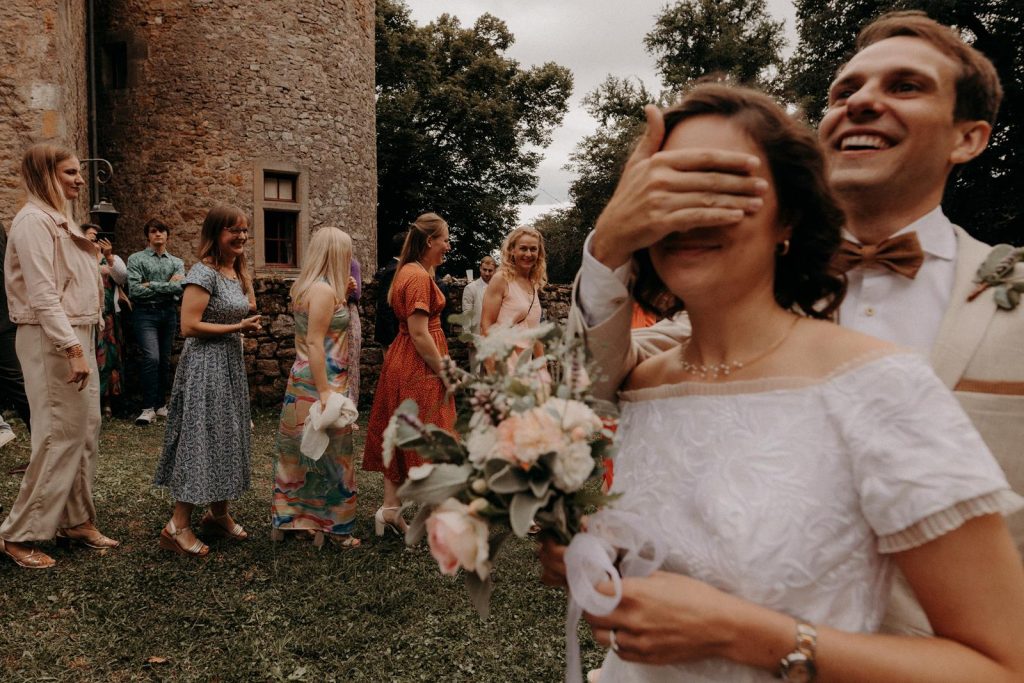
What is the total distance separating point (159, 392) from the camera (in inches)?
365

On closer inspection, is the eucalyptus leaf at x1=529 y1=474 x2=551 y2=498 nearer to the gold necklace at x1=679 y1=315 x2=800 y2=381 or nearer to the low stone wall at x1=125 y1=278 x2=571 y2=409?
the gold necklace at x1=679 y1=315 x2=800 y2=381

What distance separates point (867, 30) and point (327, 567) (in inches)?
162

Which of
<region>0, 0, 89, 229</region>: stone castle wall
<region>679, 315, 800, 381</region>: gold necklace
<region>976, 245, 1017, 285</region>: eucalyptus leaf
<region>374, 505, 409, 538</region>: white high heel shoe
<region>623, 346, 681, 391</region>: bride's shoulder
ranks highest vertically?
<region>0, 0, 89, 229</region>: stone castle wall

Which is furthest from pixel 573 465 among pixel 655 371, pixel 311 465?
pixel 311 465

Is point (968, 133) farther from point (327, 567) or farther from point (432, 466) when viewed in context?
point (327, 567)

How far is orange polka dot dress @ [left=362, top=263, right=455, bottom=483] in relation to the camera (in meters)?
5.38

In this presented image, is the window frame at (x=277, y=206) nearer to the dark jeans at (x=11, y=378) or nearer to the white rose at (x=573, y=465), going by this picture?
the dark jeans at (x=11, y=378)

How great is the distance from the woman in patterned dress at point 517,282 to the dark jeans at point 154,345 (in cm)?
490

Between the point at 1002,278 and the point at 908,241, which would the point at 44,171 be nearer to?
the point at 908,241

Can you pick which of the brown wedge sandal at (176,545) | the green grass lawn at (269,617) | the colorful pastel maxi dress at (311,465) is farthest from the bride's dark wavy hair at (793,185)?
the brown wedge sandal at (176,545)

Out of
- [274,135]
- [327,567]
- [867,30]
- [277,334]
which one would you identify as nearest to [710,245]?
[867,30]

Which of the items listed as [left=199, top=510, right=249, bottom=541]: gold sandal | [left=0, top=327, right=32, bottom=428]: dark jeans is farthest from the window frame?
[left=199, top=510, right=249, bottom=541]: gold sandal

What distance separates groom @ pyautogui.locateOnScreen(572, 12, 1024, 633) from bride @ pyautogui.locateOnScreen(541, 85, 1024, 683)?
147 millimetres

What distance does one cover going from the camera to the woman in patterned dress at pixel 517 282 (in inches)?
245
